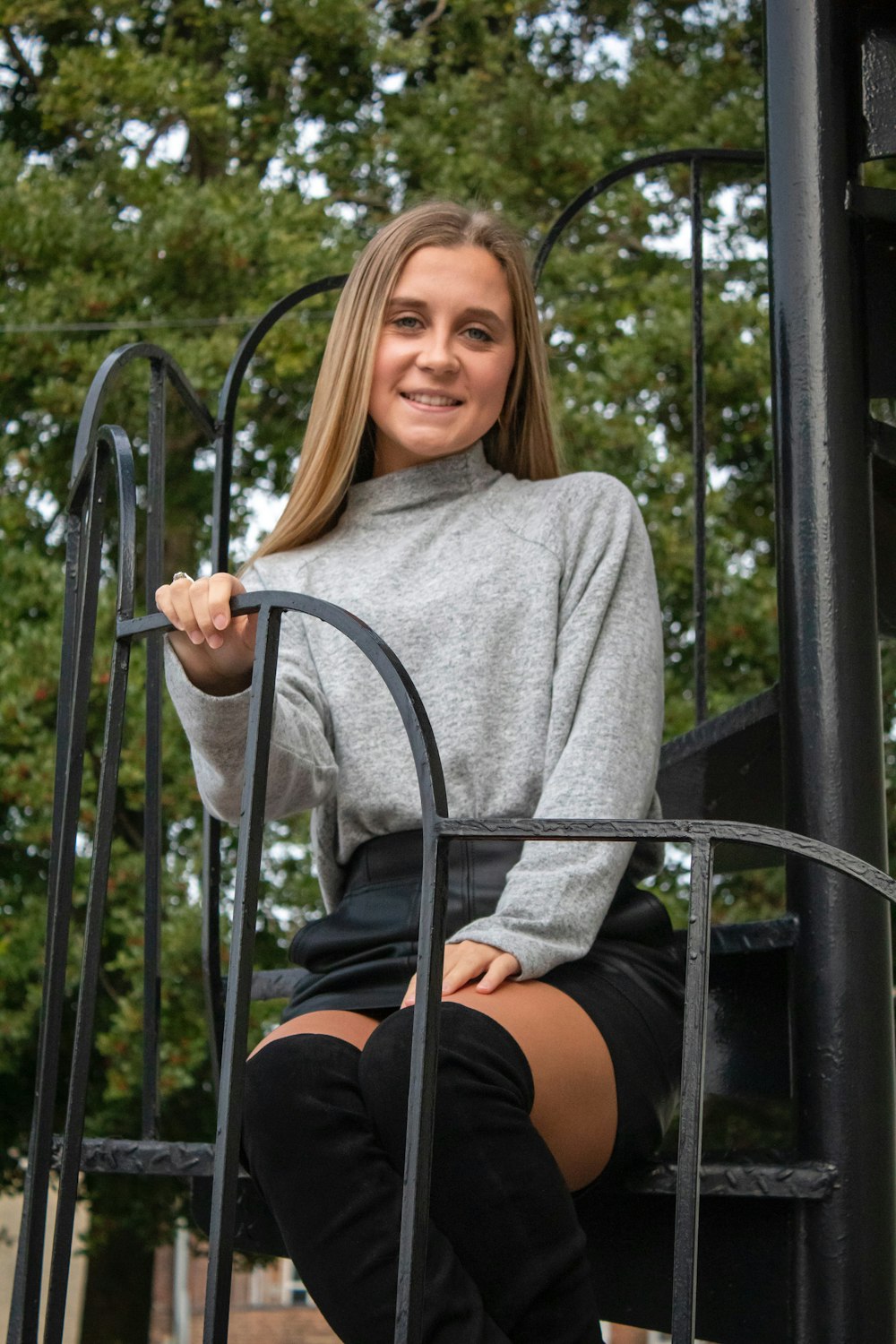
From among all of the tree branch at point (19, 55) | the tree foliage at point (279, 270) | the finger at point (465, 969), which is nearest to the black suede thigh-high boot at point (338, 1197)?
the finger at point (465, 969)

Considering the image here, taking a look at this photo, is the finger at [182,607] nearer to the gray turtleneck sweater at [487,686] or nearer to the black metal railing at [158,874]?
the black metal railing at [158,874]

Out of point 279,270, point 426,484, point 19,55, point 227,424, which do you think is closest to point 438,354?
point 426,484

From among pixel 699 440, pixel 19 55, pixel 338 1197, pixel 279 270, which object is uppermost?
pixel 19 55

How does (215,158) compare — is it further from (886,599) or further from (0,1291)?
(0,1291)

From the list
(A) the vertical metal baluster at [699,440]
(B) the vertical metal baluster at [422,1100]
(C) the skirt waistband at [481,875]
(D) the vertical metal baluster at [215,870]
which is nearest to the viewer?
(B) the vertical metal baluster at [422,1100]

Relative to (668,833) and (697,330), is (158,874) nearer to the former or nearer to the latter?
(668,833)

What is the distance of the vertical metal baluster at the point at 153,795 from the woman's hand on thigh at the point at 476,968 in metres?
0.48

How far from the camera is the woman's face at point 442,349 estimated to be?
189 cm

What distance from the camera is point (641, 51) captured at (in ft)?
20.8

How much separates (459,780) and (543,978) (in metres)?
0.30

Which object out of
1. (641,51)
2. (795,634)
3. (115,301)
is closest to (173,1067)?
(115,301)

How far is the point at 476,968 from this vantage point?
4.55ft

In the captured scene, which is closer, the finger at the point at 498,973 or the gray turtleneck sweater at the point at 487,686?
the finger at the point at 498,973

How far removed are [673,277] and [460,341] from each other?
3899 mm
